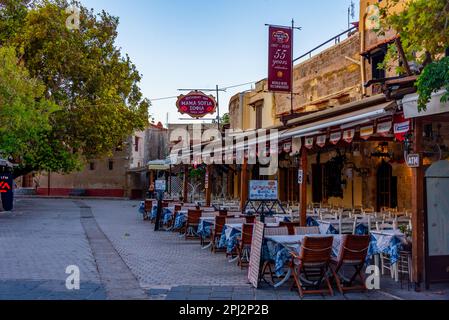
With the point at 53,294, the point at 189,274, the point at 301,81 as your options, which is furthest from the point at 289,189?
the point at 53,294

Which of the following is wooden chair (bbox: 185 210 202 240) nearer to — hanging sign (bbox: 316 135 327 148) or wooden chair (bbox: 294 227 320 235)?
hanging sign (bbox: 316 135 327 148)

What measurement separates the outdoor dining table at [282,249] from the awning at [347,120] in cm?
205

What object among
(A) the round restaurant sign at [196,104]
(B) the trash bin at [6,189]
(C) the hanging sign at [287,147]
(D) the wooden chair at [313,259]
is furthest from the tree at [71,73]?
(D) the wooden chair at [313,259]

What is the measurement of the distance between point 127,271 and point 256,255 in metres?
2.59

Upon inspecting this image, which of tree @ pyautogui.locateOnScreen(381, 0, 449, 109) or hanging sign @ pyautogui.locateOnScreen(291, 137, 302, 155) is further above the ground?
tree @ pyautogui.locateOnScreen(381, 0, 449, 109)

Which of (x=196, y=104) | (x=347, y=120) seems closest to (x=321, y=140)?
(x=347, y=120)

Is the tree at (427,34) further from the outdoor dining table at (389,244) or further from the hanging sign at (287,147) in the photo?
the hanging sign at (287,147)

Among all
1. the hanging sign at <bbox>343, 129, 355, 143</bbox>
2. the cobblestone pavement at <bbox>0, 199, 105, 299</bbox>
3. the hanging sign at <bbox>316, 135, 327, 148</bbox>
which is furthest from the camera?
the hanging sign at <bbox>316, 135, 327, 148</bbox>

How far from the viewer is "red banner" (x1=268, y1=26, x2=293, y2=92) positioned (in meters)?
19.4

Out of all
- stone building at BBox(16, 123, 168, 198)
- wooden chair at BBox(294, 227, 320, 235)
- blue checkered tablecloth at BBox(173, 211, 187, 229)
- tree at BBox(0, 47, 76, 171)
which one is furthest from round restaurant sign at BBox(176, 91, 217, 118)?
stone building at BBox(16, 123, 168, 198)

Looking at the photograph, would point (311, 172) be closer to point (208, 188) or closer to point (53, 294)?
point (208, 188)

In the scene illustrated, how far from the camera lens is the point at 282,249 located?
8.20 metres

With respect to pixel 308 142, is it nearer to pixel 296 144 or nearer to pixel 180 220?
pixel 296 144

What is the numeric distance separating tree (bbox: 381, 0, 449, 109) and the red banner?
1097 cm
